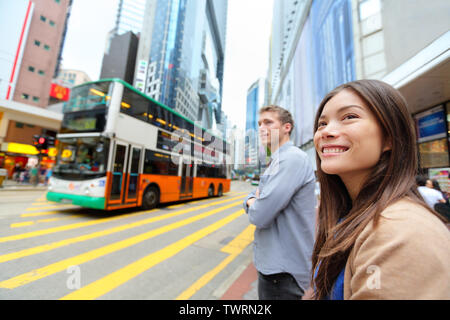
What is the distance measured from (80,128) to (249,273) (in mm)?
6134

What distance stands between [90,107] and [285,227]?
21.6 ft

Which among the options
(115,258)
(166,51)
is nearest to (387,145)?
(115,258)

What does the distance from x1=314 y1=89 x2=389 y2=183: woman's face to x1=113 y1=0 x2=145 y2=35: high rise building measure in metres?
87.3

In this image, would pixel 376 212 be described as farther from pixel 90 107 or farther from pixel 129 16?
pixel 129 16

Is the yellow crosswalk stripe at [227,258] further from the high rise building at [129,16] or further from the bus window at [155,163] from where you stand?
the high rise building at [129,16]

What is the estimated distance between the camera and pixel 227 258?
365cm

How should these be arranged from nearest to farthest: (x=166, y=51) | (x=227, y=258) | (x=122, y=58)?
(x=227, y=258) → (x=166, y=51) → (x=122, y=58)

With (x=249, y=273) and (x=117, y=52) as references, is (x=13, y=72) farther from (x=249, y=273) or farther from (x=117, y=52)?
(x=117, y=52)

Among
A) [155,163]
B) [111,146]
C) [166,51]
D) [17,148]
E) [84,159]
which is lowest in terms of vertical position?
[84,159]

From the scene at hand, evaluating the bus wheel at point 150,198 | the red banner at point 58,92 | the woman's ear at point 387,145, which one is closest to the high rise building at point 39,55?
the red banner at point 58,92

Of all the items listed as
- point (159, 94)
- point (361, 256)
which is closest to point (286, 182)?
point (361, 256)

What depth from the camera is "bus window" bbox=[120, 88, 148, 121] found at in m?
6.03

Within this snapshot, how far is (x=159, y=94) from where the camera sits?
141 ft
